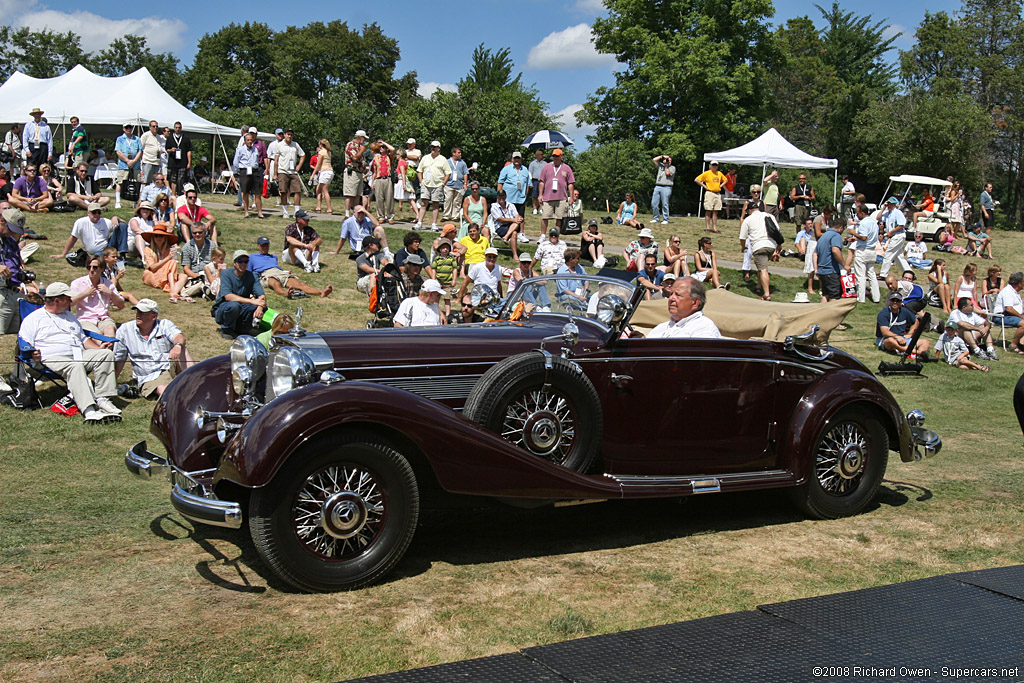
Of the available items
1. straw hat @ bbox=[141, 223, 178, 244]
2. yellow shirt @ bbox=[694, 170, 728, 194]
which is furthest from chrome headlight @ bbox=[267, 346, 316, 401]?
yellow shirt @ bbox=[694, 170, 728, 194]

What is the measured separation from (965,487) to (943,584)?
289cm

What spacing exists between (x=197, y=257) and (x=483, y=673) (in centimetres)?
1196

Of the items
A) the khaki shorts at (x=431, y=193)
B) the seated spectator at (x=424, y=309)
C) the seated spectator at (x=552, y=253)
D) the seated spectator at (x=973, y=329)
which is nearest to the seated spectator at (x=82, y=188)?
the khaki shorts at (x=431, y=193)

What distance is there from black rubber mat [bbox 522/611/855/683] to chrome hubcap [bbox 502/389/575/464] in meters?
1.43

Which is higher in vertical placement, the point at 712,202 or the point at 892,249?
the point at 712,202

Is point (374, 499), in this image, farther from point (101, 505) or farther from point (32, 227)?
point (32, 227)

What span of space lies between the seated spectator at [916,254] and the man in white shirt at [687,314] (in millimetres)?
18281

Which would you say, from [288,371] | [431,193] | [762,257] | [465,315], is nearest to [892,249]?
[762,257]

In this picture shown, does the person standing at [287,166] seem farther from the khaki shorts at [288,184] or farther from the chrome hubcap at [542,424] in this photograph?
the chrome hubcap at [542,424]

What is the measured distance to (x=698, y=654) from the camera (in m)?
3.83

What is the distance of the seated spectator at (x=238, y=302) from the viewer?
A: 1180 cm

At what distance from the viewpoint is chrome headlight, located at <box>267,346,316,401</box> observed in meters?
5.00

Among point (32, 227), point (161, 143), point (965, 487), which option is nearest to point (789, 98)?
point (161, 143)

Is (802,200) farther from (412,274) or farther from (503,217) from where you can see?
(412,274)
